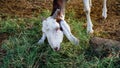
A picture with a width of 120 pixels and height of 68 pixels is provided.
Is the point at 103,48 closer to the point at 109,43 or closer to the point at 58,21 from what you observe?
the point at 109,43

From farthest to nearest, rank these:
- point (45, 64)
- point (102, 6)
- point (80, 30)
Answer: point (102, 6) < point (80, 30) < point (45, 64)

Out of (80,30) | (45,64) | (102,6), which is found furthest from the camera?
(102,6)

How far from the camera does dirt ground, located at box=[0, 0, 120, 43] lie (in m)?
5.22

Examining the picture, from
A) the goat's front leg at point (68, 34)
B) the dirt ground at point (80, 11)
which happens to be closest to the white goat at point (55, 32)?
the goat's front leg at point (68, 34)

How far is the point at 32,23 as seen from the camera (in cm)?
527

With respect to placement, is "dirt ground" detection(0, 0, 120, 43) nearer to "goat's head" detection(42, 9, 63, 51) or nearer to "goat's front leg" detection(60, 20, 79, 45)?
"goat's front leg" detection(60, 20, 79, 45)

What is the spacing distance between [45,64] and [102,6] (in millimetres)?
→ 2204

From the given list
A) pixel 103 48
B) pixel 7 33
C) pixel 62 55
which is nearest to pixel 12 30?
pixel 7 33

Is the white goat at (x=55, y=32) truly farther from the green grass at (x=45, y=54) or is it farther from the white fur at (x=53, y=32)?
the green grass at (x=45, y=54)

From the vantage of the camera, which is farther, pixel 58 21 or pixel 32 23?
pixel 32 23

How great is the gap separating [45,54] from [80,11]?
5.78 feet

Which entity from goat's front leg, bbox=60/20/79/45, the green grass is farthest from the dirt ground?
goat's front leg, bbox=60/20/79/45

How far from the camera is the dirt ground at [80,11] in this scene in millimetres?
5224

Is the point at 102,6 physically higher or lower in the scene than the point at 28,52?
higher
